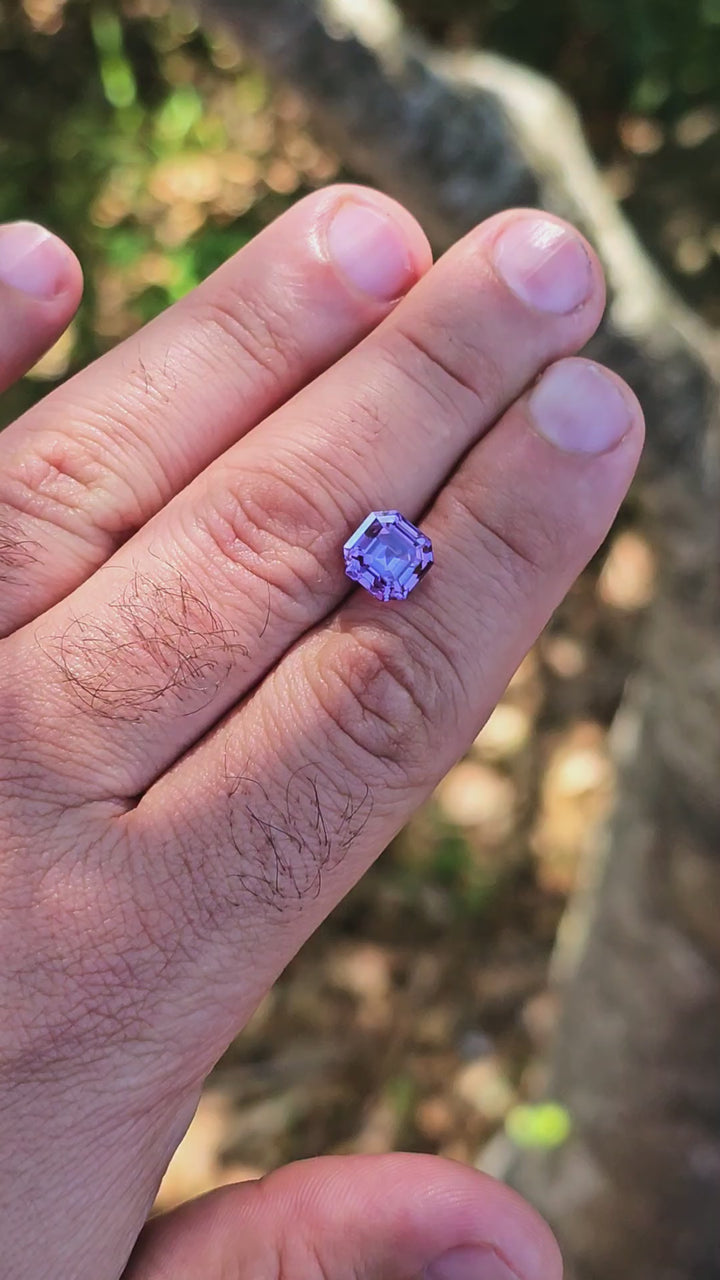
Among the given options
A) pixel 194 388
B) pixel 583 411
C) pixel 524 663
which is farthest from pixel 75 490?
pixel 524 663

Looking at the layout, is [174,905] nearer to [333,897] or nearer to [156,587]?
[333,897]

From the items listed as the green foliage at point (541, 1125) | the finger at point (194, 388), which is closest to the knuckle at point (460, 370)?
the finger at point (194, 388)

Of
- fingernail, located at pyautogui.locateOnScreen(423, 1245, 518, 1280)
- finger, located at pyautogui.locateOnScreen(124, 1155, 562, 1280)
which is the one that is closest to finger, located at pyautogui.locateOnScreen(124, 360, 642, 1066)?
finger, located at pyautogui.locateOnScreen(124, 1155, 562, 1280)

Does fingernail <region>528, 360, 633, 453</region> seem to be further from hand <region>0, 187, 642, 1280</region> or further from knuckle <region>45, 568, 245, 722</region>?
knuckle <region>45, 568, 245, 722</region>

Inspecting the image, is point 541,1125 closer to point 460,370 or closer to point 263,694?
point 263,694

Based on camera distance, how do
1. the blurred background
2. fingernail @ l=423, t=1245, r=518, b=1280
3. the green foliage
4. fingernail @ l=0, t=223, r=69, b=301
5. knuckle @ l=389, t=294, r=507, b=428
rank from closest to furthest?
fingernail @ l=423, t=1245, r=518, b=1280 < knuckle @ l=389, t=294, r=507, b=428 < fingernail @ l=0, t=223, r=69, b=301 < the green foliage < the blurred background

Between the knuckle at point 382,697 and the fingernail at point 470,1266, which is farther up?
the knuckle at point 382,697

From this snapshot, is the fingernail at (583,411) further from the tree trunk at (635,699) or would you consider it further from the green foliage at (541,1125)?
the green foliage at (541,1125)
